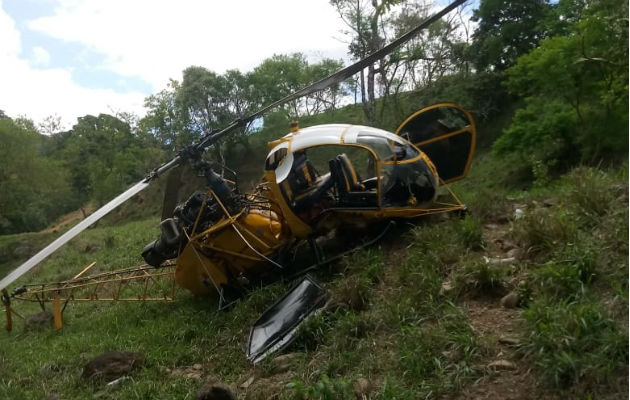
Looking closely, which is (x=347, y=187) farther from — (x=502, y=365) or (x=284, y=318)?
(x=502, y=365)

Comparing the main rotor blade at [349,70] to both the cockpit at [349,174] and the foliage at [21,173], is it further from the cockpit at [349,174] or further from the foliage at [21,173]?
the foliage at [21,173]

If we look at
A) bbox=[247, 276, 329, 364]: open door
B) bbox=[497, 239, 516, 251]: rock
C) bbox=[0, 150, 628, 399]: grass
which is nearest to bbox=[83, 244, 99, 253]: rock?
bbox=[0, 150, 628, 399]: grass

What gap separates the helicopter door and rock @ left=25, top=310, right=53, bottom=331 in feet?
21.8

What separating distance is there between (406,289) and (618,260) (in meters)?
1.87

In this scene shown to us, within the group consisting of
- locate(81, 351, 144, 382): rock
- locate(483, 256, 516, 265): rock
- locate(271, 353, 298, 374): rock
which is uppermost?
locate(483, 256, 516, 265): rock

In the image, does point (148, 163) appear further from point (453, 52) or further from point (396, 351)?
point (396, 351)

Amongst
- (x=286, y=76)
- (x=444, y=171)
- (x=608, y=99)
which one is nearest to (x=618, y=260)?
(x=444, y=171)

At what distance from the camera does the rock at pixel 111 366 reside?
5.55m

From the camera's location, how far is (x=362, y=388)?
3.96 metres

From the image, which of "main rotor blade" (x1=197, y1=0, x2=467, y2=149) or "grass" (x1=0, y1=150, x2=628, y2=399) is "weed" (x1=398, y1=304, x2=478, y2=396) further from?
"main rotor blade" (x1=197, y1=0, x2=467, y2=149)

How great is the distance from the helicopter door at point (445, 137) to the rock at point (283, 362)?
11.3 feet

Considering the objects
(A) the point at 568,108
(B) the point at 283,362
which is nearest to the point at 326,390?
(B) the point at 283,362

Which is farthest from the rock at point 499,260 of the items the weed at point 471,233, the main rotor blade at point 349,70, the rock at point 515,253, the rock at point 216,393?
the rock at point 216,393

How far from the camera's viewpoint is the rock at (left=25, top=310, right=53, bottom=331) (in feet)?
28.9
